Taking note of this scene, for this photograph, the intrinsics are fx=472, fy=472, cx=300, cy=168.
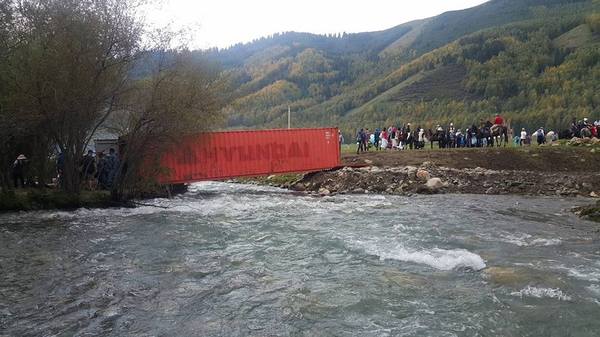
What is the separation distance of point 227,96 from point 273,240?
1061cm

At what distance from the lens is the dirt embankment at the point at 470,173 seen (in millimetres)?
21672

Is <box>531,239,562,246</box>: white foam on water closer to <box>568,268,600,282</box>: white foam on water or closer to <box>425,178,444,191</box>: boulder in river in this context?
<box>568,268,600,282</box>: white foam on water

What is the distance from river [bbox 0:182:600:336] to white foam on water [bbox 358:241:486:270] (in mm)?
24

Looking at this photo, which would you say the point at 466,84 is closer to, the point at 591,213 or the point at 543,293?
the point at 591,213

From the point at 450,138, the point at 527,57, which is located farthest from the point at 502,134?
the point at 527,57

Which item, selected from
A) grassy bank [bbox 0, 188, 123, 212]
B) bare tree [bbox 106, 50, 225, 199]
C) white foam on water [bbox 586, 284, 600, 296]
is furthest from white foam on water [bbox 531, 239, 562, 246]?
grassy bank [bbox 0, 188, 123, 212]

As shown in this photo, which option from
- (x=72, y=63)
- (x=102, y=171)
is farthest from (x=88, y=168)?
(x=72, y=63)

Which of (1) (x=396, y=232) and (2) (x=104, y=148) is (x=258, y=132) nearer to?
(2) (x=104, y=148)

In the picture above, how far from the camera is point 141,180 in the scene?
64.0 ft

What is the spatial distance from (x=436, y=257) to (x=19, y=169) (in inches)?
653

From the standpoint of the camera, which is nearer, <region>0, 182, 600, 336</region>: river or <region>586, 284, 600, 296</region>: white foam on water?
<region>0, 182, 600, 336</region>: river

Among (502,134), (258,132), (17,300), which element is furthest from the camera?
(502,134)

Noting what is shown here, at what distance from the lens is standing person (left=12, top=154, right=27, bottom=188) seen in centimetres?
1830

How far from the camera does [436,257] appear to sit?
9.65 meters
